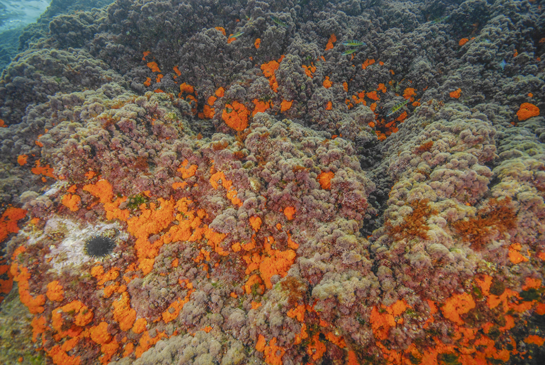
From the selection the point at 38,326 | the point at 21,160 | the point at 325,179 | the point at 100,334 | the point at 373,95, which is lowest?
the point at 38,326

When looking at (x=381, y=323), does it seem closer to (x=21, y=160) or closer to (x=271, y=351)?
(x=271, y=351)

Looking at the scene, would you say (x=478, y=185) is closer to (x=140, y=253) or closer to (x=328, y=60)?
(x=328, y=60)

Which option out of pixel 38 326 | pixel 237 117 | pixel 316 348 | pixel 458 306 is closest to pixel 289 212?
pixel 316 348

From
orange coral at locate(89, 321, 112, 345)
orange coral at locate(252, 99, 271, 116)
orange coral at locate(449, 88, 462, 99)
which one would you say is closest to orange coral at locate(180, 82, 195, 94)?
orange coral at locate(252, 99, 271, 116)

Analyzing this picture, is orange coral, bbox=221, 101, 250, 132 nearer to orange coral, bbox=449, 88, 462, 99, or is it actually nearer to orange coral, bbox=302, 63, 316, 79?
orange coral, bbox=302, 63, 316, 79

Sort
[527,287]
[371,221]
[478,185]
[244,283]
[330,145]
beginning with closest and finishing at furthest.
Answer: [527,287] < [478,185] < [244,283] < [371,221] < [330,145]

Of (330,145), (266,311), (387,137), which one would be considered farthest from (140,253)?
(387,137)
